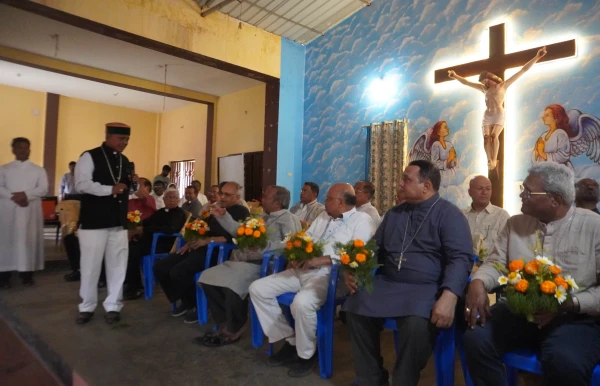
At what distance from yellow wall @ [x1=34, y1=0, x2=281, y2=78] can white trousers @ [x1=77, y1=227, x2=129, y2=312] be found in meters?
3.31

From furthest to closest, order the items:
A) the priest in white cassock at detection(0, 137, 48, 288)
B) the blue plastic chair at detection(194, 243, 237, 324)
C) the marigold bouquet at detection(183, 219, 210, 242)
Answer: the priest in white cassock at detection(0, 137, 48, 288), the marigold bouquet at detection(183, 219, 210, 242), the blue plastic chair at detection(194, 243, 237, 324)

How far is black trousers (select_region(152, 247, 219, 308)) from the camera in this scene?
3.92 metres

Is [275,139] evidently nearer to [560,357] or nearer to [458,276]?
[458,276]

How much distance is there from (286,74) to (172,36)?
7.45 feet

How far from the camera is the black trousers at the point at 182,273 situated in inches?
154

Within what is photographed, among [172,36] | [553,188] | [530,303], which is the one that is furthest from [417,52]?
[530,303]

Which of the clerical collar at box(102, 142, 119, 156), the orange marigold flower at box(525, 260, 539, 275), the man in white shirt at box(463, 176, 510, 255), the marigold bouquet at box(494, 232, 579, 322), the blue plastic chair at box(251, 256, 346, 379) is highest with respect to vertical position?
the clerical collar at box(102, 142, 119, 156)

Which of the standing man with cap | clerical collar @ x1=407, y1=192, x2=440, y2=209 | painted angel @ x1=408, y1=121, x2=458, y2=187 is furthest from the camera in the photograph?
painted angel @ x1=408, y1=121, x2=458, y2=187

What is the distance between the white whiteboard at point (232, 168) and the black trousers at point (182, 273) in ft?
19.2

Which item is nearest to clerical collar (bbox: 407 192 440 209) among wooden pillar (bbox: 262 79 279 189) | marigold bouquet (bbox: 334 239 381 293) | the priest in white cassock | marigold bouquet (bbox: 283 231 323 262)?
marigold bouquet (bbox: 334 239 381 293)

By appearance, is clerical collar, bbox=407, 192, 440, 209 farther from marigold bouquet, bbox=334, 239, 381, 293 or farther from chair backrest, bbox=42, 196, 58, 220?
chair backrest, bbox=42, 196, 58, 220

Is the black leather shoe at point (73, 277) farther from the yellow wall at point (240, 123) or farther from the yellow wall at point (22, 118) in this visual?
the yellow wall at point (22, 118)

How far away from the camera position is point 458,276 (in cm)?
228

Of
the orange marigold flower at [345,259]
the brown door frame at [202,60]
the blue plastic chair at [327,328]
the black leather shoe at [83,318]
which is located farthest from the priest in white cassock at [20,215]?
the orange marigold flower at [345,259]
